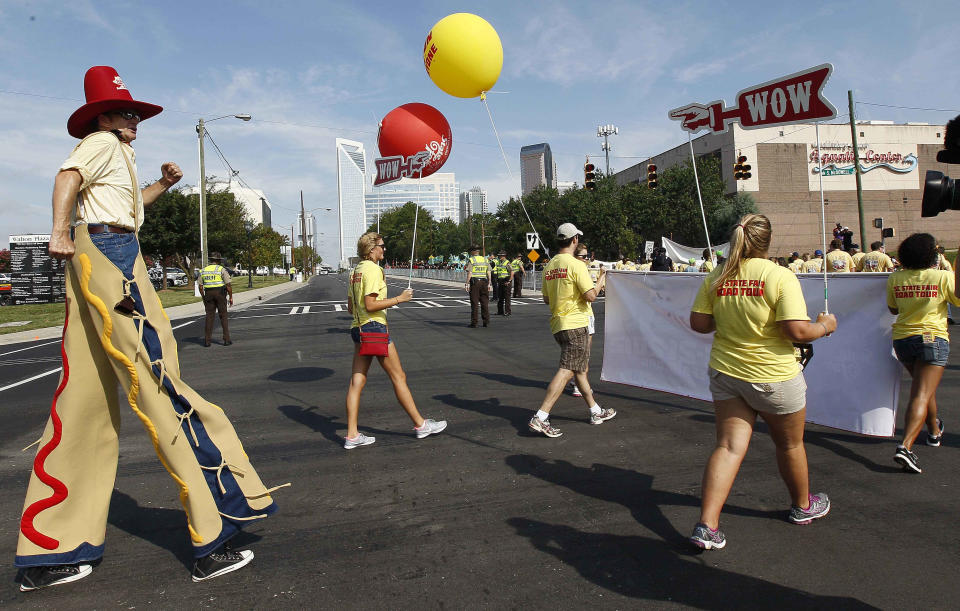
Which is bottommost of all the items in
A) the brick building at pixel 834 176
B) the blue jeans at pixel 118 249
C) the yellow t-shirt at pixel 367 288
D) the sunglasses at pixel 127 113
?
the yellow t-shirt at pixel 367 288

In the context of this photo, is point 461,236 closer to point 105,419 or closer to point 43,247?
point 43,247

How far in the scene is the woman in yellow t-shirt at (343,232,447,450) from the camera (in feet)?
16.0

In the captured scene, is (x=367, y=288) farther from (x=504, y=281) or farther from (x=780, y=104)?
(x=504, y=281)

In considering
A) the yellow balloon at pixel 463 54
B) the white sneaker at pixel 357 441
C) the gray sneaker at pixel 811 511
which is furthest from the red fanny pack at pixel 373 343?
the yellow balloon at pixel 463 54

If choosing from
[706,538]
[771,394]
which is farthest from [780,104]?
[706,538]

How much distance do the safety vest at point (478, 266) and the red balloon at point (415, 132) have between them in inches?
313

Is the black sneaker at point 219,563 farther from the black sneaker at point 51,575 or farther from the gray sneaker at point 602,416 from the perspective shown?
the gray sneaker at point 602,416

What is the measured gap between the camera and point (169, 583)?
289cm

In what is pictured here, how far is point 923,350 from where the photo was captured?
4406mm

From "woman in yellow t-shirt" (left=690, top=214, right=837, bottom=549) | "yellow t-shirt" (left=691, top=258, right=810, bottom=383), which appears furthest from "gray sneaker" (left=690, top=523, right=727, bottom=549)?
"yellow t-shirt" (left=691, top=258, right=810, bottom=383)

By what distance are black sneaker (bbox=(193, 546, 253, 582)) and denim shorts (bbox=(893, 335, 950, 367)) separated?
454cm

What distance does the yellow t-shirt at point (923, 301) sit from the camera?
4.40 metres

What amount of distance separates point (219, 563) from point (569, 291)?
347 centimetres

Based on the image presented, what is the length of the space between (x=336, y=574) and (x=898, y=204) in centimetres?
6914
